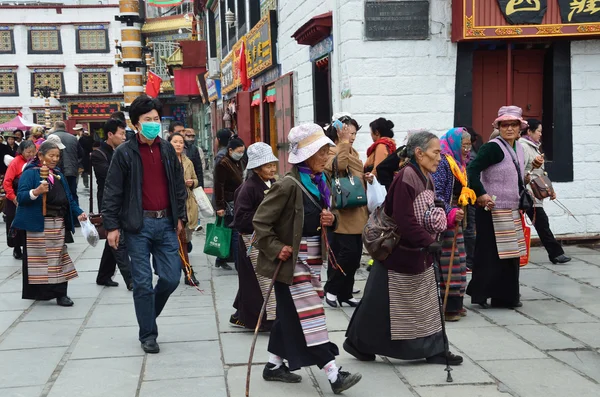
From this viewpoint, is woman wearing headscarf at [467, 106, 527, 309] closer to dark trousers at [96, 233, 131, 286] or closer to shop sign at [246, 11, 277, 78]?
dark trousers at [96, 233, 131, 286]

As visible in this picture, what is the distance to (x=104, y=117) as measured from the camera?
50.0 metres

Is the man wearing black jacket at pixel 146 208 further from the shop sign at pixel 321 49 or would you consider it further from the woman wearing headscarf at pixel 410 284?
the shop sign at pixel 321 49

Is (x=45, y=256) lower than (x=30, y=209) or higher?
lower

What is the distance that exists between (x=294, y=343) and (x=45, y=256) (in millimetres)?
3743

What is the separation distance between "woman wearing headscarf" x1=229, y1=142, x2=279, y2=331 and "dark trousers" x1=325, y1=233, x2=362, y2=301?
98cm

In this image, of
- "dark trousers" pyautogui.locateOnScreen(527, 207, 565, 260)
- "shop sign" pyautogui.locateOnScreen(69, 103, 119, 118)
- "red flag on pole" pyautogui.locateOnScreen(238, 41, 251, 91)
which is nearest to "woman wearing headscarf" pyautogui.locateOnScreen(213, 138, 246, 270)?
"dark trousers" pyautogui.locateOnScreen(527, 207, 565, 260)

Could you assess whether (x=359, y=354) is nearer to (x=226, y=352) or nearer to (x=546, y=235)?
(x=226, y=352)

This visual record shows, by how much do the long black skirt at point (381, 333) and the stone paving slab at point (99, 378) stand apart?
1.60 meters

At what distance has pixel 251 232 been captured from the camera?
633 centimetres

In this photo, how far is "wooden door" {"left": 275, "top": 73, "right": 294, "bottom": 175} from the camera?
1326cm

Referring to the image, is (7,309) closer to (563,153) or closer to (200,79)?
(563,153)

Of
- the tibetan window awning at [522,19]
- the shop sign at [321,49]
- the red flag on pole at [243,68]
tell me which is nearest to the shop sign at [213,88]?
the red flag on pole at [243,68]

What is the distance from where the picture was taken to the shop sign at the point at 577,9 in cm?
982

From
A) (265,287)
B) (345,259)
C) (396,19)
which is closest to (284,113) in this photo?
(396,19)
